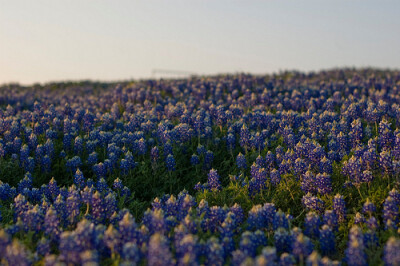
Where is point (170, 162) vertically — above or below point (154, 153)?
below

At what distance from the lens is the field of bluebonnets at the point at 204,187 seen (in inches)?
203

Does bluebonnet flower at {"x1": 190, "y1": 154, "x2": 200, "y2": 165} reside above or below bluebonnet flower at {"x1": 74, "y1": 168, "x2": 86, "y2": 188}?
above

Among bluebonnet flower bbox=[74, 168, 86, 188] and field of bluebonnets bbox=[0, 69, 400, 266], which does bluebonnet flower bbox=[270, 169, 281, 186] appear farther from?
bluebonnet flower bbox=[74, 168, 86, 188]

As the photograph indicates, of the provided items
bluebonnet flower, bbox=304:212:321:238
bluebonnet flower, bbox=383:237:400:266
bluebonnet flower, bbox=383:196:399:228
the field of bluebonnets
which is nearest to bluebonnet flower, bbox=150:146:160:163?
the field of bluebonnets

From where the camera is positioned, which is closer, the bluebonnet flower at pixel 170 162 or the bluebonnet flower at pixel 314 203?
the bluebonnet flower at pixel 314 203

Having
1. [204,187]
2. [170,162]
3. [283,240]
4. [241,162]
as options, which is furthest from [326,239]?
[170,162]

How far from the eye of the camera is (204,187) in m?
8.43

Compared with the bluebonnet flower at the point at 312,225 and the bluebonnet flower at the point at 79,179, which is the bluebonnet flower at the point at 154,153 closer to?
the bluebonnet flower at the point at 79,179

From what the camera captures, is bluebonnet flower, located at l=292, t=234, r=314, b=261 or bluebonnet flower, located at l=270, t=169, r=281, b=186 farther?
bluebonnet flower, located at l=270, t=169, r=281, b=186

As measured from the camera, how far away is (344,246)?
6.68 metres

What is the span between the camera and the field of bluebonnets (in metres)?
5.16

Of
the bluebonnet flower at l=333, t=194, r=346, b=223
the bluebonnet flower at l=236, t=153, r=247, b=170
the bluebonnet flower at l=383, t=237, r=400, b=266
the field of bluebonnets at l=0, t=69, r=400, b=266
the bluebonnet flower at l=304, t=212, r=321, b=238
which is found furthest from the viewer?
the bluebonnet flower at l=236, t=153, r=247, b=170

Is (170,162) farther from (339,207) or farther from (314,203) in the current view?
(339,207)

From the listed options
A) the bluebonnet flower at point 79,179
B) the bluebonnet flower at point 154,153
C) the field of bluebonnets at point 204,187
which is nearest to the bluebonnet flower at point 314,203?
the field of bluebonnets at point 204,187
